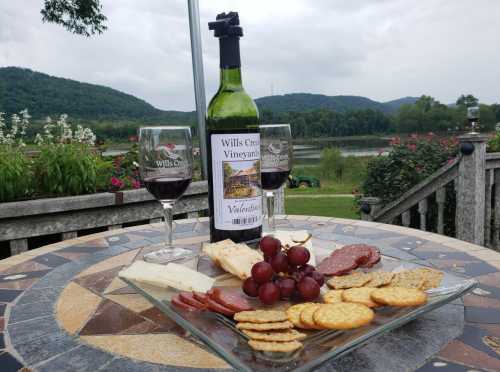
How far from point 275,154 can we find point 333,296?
777mm

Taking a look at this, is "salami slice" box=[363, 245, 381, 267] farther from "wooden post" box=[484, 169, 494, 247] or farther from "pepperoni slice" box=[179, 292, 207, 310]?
"wooden post" box=[484, 169, 494, 247]

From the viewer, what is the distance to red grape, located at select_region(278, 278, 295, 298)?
82 cm

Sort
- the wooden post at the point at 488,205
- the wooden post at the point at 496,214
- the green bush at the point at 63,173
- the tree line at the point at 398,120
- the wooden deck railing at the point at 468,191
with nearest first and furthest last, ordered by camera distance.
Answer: the green bush at the point at 63,173 → the wooden deck railing at the point at 468,191 → the wooden post at the point at 488,205 → the wooden post at the point at 496,214 → the tree line at the point at 398,120

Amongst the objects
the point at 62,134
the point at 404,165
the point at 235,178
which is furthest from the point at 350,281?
the point at 404,165

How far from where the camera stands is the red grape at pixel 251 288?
0.83 m

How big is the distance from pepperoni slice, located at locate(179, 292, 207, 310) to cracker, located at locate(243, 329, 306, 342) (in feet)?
0.48

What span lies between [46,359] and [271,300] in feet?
1.39

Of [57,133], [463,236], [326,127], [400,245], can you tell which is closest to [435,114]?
[326,127]

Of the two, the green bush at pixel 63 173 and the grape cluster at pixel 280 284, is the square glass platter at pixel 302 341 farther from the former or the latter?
the green bush at pixel 63 173

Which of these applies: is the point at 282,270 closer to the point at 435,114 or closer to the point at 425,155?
the point at 425,155

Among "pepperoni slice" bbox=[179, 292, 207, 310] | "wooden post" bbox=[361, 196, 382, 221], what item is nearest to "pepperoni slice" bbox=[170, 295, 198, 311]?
"pepperoni slice" bbox=[179, 292, 207, 310]

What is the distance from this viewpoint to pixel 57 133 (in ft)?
15.3

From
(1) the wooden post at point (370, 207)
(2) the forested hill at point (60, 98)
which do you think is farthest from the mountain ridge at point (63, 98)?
(1) the wooden post at point (370, 207)

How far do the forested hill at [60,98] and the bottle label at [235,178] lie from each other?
11.0 metres
